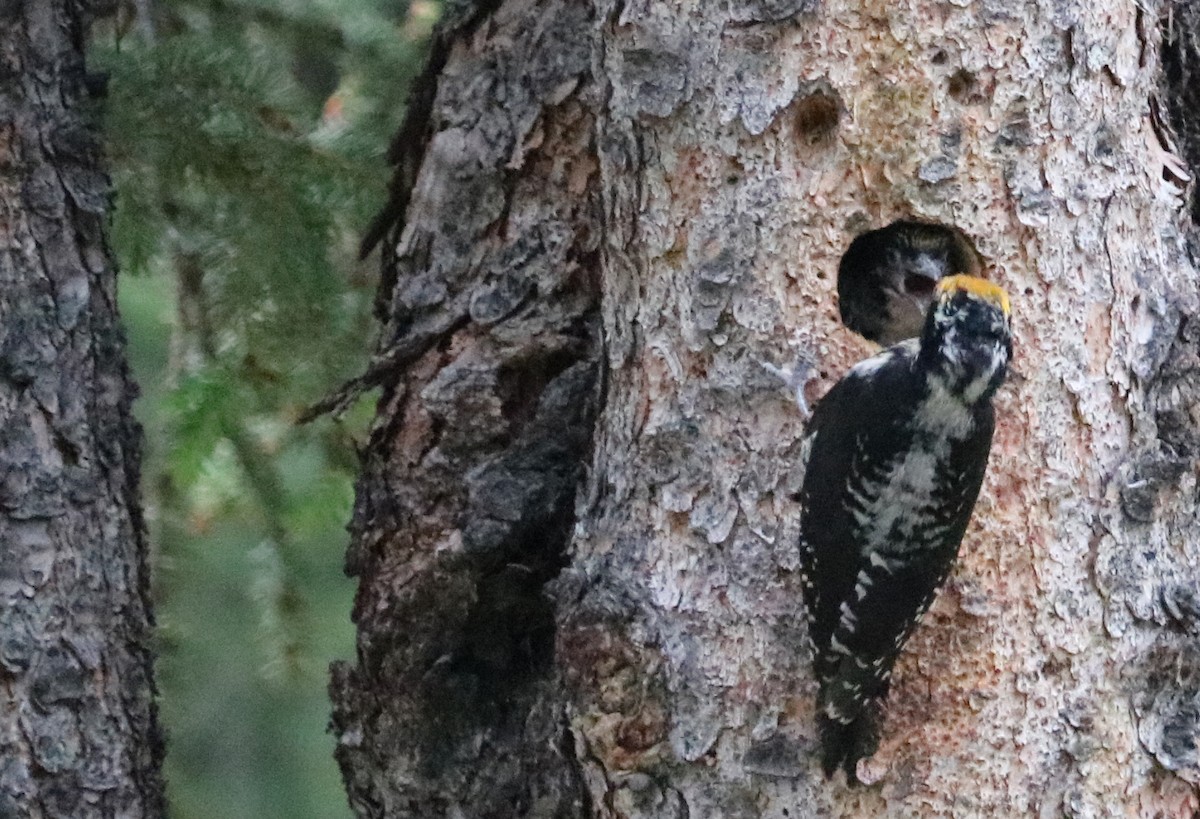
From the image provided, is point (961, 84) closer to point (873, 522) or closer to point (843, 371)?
point (843, 371)

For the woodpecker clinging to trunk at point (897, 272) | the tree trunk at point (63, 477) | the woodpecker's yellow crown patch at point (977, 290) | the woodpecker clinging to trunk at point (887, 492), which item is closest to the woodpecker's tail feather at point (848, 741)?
the woodpecker clinging to trunk at point (887, 492)

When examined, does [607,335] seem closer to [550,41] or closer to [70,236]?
[550,41]

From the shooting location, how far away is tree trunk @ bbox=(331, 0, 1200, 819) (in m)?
2.50

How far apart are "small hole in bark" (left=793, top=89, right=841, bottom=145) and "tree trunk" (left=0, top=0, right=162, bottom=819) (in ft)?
3.88

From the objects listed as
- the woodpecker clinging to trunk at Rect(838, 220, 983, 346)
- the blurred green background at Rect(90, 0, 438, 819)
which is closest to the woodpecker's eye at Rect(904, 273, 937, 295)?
the woodpecker clinging to trunk at Rect(838, 220, 983, 346)

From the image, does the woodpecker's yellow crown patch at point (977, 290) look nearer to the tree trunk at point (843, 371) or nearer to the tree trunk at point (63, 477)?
the tree trunk at point (843, 371)

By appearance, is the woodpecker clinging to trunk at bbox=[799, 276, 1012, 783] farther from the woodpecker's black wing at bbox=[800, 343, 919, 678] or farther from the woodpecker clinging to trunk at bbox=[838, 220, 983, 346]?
the woodpecker clinging to trunk at bbox=[838, 220, 983, 346]

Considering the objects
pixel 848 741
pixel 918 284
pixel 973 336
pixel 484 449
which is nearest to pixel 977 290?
pixel 973 336

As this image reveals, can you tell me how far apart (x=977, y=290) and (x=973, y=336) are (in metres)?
0.08

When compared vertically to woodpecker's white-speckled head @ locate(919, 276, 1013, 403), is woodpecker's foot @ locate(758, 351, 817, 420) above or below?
above

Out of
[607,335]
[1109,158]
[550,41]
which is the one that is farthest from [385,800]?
[1109,158]

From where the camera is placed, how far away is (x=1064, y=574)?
2.53 m

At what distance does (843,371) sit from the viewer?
257 centimetres

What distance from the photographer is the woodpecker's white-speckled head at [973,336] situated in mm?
2369
